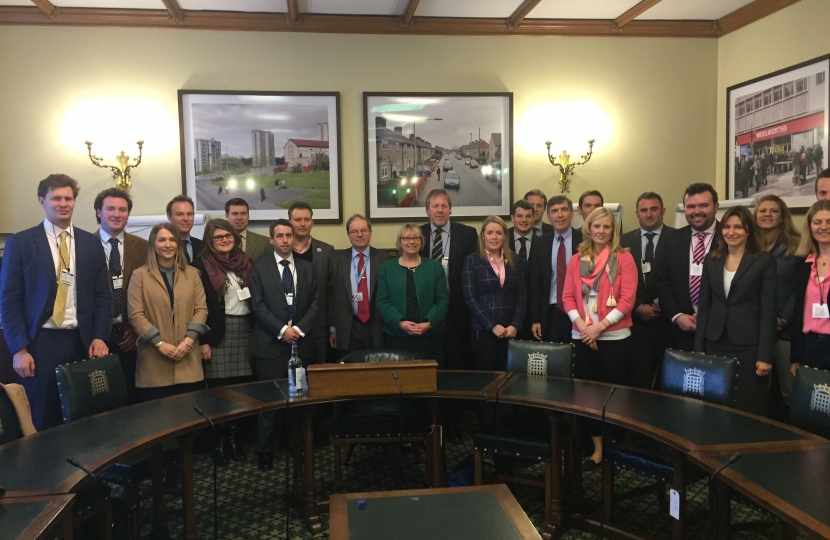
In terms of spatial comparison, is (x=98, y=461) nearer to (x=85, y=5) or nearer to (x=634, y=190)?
(x=85, y=5)

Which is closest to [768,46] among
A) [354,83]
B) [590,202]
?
[590,202]

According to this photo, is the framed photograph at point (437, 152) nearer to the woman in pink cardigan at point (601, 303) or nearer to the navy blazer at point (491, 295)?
the navy blazer at point (491, 295)

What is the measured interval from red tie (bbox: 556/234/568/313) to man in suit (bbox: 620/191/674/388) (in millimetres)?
447

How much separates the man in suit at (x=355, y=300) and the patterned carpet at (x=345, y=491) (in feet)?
2.48

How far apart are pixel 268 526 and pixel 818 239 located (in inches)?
126

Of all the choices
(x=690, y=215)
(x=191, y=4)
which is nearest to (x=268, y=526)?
(x=690, y=215)

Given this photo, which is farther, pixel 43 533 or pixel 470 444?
pixel 470 444

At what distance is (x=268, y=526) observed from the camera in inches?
121

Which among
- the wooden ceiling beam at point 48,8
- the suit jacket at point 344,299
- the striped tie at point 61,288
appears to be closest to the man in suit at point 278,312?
the suit jacket at point 344,299

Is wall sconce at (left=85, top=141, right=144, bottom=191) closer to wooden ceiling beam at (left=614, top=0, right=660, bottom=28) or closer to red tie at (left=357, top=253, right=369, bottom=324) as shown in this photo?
red tie at (left=357, top=253, right=369, bottom=324)

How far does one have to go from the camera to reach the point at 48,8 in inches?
193

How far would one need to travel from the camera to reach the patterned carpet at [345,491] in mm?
3006

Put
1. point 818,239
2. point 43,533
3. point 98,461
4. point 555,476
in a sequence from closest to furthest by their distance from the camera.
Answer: point 43,533 → point 98,461 → point 555,476 → point 818,239

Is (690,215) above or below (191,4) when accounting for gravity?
below
